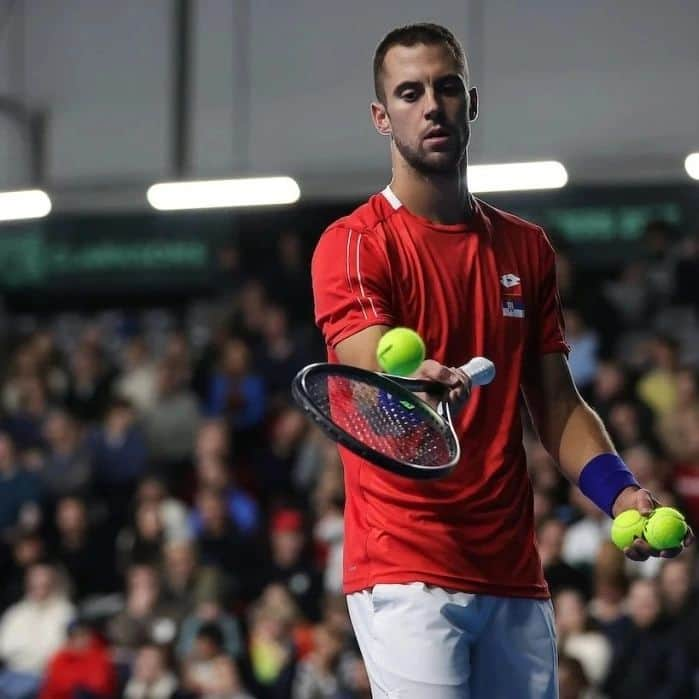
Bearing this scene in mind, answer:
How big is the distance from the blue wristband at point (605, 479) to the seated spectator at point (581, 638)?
4899 mm

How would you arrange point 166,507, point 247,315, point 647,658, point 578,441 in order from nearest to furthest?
point 578,441 < point 647,658 < point 166,507 < point 247,315

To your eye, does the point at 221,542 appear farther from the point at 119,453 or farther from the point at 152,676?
the point at 119,453

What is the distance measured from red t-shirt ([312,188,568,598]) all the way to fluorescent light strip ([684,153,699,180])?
7.89 metres

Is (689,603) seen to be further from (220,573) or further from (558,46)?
(558,46)

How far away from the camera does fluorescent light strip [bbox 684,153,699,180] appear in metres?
11.4

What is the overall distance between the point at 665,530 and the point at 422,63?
1.10m

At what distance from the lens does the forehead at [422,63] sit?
144 inches

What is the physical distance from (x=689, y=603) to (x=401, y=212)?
5.23 m

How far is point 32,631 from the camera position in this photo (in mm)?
11078

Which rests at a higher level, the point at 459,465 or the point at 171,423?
the point at 171,423

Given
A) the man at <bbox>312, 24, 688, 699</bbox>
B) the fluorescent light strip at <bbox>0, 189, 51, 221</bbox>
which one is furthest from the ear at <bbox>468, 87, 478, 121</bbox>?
the fluorescent light strip at <bbox>0, 189, 51, 221</bbox>

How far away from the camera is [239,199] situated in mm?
12195

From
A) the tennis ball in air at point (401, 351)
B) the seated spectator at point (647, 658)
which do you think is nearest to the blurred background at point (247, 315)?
the seated spectator at point (647, 658)

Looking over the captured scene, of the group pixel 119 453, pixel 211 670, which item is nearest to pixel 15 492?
pixel 119 453
